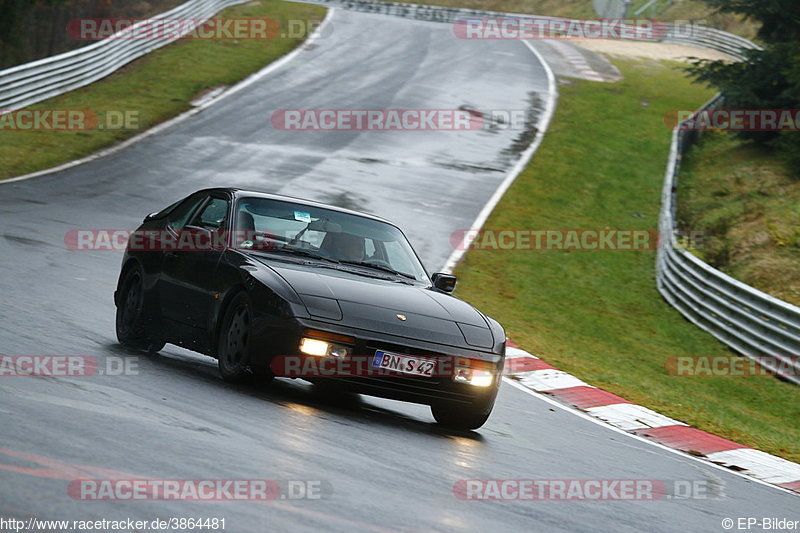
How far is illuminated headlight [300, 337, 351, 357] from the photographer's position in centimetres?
759

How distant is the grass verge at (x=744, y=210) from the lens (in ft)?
61.7

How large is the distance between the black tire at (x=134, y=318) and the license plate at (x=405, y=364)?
8.09ft

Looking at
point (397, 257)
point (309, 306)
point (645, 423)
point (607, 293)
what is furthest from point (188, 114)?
point (309, 306)

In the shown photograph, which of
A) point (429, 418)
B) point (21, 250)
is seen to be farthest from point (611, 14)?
point (429, 418)

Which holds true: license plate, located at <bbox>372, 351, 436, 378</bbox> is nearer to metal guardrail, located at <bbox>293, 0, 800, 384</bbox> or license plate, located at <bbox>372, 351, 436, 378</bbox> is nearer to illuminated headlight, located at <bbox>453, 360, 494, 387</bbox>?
illuminated headlight, located at <bbox>453, 360, 494, 387</bbox>

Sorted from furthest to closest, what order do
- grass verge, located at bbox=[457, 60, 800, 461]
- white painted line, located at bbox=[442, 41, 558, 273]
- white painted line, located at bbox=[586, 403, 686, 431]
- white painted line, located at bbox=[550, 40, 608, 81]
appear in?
white painted line, located at bbox=[550, 40, 608, 81] → white painted line, located at bbox=[442, 41, 558, 273] → grass verge, located at bbox=[457, 60, 800, 461] → white painted line, located at bbox=[586, 403, 686, 431]

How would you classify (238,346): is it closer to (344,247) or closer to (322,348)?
(322,348)

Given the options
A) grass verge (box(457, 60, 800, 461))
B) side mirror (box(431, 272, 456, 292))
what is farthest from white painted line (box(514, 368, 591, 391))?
side mirror (box(431, 272, 456, 292))

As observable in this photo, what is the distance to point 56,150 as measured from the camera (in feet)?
84.6

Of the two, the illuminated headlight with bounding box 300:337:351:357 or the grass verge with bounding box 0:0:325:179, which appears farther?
the grass verge with bounding box 0:0:325:179

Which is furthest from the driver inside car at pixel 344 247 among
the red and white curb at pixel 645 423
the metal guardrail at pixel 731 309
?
the metal guardrail at pixel 731 309

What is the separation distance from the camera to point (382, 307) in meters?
7.88

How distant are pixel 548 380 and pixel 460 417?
354 centimetres

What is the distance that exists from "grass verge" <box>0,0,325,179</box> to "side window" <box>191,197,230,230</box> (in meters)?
14.5
